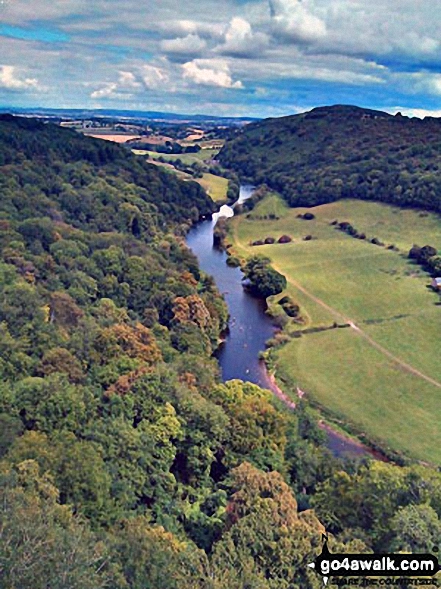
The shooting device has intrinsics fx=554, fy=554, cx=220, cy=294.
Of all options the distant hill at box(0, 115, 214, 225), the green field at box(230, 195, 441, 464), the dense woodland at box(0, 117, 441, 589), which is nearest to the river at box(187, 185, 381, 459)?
the green field at box(230, 195, 441, 464)

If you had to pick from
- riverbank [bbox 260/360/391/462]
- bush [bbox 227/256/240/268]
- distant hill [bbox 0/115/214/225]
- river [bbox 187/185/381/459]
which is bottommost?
riverbank [bbox 260/360/391/462]

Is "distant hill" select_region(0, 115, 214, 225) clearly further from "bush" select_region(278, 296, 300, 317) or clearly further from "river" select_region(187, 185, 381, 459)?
"bush" select_region(278, 296, 300, 317)

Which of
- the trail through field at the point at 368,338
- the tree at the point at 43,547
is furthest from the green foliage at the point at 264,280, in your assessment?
the tree at the point at 43,547

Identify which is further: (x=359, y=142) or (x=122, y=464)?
(x=359, y=142)

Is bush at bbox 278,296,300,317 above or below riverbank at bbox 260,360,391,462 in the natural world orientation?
above

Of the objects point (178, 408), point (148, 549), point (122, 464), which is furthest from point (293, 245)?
point (148, 549)

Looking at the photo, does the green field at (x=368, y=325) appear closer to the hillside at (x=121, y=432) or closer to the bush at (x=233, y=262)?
the bush at (x=233, y=262)

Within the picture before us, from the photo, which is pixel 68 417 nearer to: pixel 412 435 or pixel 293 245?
pixel 412 435
